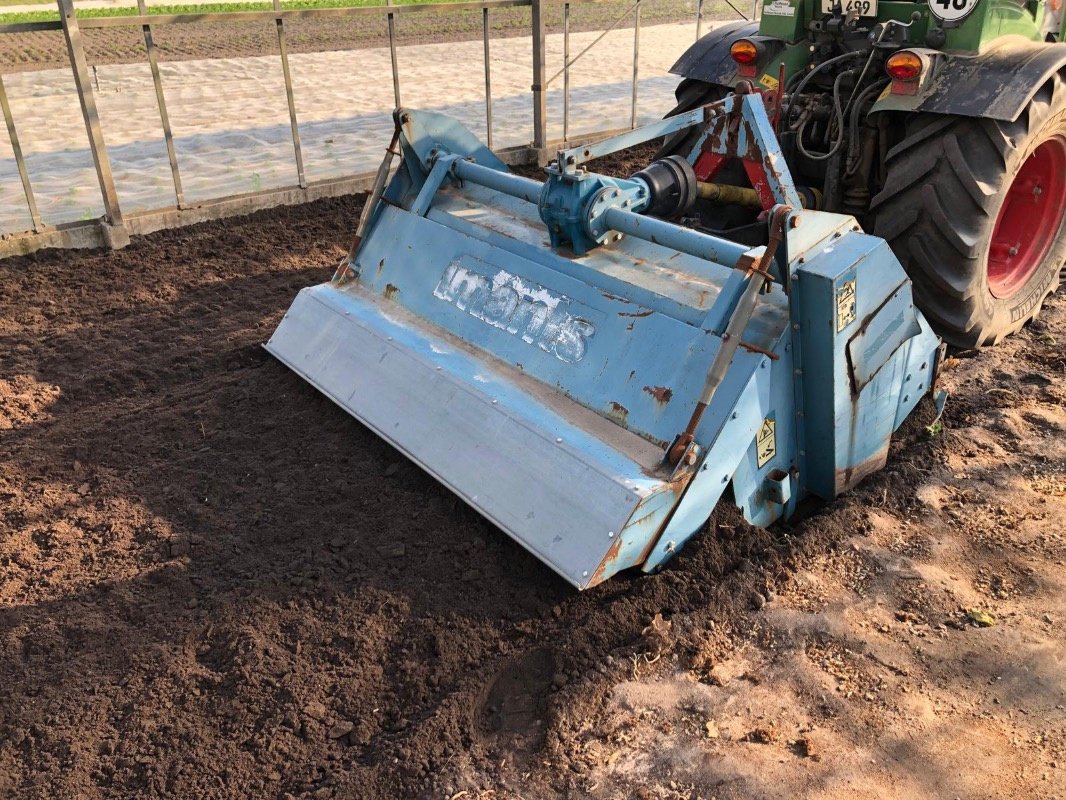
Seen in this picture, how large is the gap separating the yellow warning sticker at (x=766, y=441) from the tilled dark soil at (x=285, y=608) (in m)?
0.22

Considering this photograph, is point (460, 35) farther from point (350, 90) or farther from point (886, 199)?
point (886, 199)

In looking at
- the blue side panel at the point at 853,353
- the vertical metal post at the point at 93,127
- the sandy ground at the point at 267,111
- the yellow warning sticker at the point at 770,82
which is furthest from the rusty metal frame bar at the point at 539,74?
the blue side panel at the point at 853,353

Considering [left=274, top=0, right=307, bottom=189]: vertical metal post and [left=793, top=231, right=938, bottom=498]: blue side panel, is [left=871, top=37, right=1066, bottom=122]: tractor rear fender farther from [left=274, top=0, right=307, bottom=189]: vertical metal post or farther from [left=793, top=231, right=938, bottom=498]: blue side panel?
[left=274, top=0, right=307, bottom=189]: vertical metal post

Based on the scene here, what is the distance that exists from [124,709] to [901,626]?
225cm

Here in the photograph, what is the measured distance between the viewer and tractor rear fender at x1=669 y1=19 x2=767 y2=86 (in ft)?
16.4

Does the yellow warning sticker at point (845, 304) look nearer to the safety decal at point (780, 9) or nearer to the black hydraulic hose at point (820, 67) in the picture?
the black hydraulic hose at point (820, 67)

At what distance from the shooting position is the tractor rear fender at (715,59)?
5008 millimetres

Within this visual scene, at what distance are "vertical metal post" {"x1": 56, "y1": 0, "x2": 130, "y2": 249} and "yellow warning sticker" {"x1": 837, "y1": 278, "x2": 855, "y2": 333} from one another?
15.4ft

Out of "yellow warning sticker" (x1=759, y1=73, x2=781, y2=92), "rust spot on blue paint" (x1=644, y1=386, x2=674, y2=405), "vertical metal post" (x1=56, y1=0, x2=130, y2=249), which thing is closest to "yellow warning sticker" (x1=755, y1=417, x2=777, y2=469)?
"rust spot on blue paint" (x1=644, y1=386, x2=674, y2=405)

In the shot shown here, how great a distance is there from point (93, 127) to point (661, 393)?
Result: 451cm

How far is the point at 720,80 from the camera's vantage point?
5008mm

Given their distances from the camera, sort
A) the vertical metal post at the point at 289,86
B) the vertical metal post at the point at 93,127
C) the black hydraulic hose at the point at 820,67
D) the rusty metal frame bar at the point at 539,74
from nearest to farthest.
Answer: the black hydraulic hose at the point at 820,67
the vertical metal post at the point at 93,127
the vertical metal post at the point at 289,86
the rusty metal frame bar at the point at 539,74

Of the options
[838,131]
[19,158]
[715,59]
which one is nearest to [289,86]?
[19,158]

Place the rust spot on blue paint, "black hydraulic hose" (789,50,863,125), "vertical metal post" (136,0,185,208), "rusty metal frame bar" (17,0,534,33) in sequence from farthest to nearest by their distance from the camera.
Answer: "vertical metal post" (136,0,185,208) < "rusty metal frame bar" (17,0,534,33) < "black hydraulic hose" (789,50,863,125) < the rust spot on blue paint
